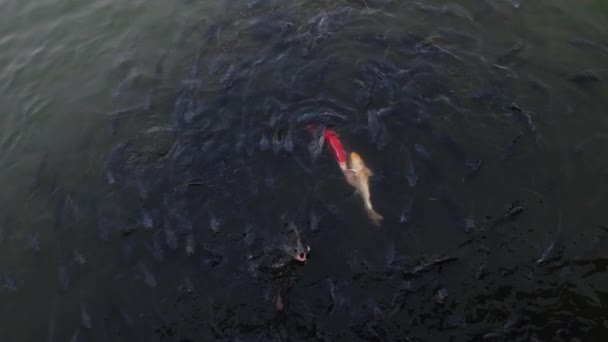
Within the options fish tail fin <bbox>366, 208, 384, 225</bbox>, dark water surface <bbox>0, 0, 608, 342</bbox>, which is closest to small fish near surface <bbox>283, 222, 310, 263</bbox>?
dark water surface <bbox>0, 0, 608, 342</bbox>

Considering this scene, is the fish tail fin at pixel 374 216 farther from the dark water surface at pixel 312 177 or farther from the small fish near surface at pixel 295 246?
the small fish near surface at pixel 295 246

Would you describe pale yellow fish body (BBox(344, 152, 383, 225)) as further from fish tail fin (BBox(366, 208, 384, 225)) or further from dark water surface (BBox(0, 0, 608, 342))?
dark water surface (BBox(0, 0, 608, 342))

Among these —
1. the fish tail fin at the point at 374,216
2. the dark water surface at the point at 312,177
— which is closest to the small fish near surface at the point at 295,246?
the dark water surface at the point at 312,177

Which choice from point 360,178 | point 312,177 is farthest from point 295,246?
point 360,178

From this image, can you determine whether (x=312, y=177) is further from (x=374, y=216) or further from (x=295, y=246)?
(x=295, y=246)

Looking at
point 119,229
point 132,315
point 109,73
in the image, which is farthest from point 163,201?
point 109,73

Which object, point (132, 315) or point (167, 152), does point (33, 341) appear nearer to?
point (132, 315)
